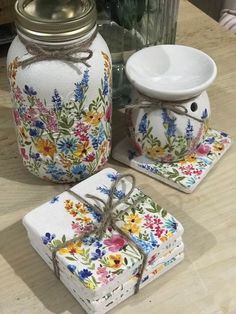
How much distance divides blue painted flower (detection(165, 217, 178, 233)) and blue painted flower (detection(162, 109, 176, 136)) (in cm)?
11

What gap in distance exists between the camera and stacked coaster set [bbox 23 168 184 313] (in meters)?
0.46

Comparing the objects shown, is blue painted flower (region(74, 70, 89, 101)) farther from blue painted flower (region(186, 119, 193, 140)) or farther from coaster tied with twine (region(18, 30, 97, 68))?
blue painted flower (region(186, 119, 193, 140))

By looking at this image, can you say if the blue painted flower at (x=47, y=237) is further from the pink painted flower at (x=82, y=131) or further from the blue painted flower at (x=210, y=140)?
the blue painted flower at (x=210, y=140)

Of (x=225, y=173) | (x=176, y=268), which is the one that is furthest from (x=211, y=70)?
(x=176, y=268)

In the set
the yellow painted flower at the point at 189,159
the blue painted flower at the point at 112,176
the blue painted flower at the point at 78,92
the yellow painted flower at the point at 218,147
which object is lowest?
the yellow painted flower at the point at 189,159

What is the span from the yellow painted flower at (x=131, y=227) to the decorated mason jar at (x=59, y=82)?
→ 11 centimetres

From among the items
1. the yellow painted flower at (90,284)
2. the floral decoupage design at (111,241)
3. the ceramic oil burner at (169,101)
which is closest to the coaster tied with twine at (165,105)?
the ceramic oil burner at (169,101)

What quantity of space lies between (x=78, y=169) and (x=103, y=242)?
0.12 meters

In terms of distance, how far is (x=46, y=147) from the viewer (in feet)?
1.81

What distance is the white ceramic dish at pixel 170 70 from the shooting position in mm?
564

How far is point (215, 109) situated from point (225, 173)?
12cm

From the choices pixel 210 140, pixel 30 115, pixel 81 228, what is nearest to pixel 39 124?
pixel 30 115

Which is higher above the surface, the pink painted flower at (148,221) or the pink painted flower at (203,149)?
the pink painted flower at (148,221)

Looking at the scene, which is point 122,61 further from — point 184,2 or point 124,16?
point 184,2
